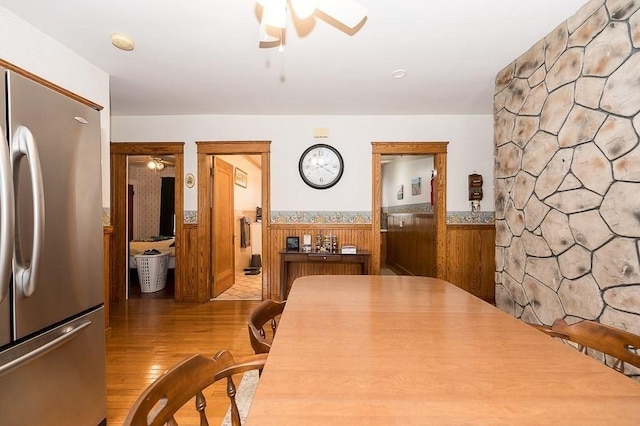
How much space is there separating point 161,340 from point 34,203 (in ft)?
7.01

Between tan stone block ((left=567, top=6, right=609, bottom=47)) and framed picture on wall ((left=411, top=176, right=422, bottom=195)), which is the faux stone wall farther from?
framed picture on wall ((left=411, top=176, right=422, bottom=195))

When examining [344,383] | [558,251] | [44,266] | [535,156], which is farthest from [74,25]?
[558,251]

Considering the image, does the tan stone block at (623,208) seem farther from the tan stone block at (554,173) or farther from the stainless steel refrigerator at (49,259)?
the stainless steel refrigerator at (49,259)

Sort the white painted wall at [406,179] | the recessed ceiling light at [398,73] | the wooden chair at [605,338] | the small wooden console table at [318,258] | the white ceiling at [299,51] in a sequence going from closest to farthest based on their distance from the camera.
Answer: the wooden chair at [605,338] → the white ceiling at [299,51] → the recessed ceiling light at [398,73] → the small wooden console table at [318,258] → the white painted wall at [406,179]

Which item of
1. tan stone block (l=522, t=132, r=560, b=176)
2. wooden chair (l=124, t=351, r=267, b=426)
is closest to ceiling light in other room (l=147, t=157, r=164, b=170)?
wooden chair (l=124, t=351, r=267, b=426)

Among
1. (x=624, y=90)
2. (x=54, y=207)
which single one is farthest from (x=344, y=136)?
(x=54, y=207)

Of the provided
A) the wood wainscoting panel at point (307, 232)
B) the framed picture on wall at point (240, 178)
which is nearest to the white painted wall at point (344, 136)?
the wood wainscoting panel at point (307, 232)

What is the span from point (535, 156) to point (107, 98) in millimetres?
3773

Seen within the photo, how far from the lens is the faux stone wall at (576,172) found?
63.7 inches

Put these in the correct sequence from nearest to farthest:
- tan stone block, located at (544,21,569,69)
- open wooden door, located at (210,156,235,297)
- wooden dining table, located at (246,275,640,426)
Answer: wooden dining table, located at (246,275,640,426)
tan stone block, located at (544,21,569,69)
open wooden door, located at (210,156,235,297)

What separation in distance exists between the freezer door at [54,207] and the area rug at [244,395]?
99 centimetres

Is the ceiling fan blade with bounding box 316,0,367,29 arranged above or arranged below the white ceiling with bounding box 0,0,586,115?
below

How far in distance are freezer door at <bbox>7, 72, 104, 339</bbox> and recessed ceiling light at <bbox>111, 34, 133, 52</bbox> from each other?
1.10 meters

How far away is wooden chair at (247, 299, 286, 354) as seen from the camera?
1.05 m
